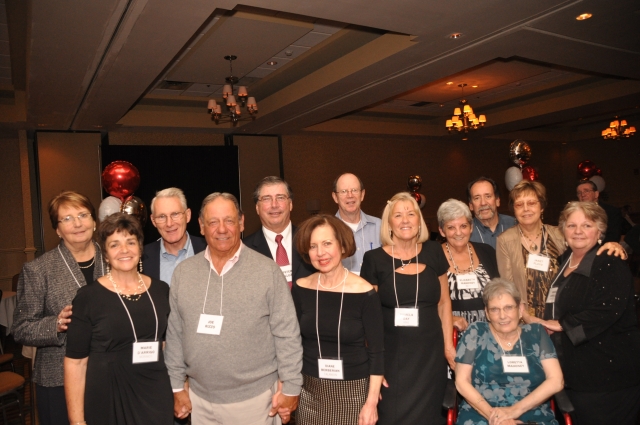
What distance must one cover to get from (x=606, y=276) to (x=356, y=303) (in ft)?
4.31

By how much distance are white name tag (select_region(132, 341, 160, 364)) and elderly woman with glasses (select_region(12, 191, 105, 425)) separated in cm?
34

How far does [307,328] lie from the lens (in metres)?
2.33

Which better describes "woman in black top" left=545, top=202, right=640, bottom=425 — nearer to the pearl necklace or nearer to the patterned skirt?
the patterned skirt

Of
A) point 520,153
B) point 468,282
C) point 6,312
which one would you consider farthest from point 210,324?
point 6,312

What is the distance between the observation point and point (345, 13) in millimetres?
4645

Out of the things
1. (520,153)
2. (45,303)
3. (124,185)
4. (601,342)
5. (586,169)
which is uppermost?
(520,153)

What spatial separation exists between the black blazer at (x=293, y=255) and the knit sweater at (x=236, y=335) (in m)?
0.55

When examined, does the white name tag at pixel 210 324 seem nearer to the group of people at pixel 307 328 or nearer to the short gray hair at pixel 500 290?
the group of people at pixel 307 328

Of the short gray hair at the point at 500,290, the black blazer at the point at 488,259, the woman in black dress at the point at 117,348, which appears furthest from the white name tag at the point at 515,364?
the woman in black dress at the point at 117,348

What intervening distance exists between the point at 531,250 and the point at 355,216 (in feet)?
3.86

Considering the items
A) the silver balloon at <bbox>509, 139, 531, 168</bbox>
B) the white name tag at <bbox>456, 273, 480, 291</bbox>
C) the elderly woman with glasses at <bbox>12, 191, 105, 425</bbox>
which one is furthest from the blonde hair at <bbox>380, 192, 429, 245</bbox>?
the silver balloon at <bbox>509, 139, 531, 168</bbox>

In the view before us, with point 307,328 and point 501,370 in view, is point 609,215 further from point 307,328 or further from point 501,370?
point 307,328

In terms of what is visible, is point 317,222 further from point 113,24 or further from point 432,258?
point 113,24

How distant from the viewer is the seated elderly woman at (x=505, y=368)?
241 cm
